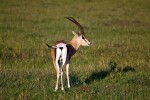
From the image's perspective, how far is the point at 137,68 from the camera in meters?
12.2

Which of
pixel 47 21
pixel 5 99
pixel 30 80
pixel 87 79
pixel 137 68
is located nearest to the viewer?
pixel 5 99

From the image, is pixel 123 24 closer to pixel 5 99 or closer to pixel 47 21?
pixel 47 21

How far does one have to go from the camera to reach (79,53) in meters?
14.8

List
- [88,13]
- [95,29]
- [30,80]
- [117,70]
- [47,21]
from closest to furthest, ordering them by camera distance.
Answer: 1. [30,80]
2. [117,70]
3. [95,29]
4. [47,21]
5. [88,13]

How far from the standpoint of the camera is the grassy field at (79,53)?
28.7 feet

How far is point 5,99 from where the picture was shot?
775cm

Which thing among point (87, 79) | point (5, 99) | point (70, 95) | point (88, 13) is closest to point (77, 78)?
point (87, 79)

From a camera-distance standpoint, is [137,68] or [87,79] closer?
[87,79]

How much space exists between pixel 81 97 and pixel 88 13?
21858 millimetres

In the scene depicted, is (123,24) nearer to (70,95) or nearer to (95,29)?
(95,29)

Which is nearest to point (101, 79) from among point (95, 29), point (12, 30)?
point (12, 30)

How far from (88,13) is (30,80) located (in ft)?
66.4

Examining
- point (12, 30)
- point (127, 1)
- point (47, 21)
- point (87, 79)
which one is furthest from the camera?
point (127, 1)

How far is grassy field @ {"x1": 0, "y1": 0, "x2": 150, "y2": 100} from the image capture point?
874cm
